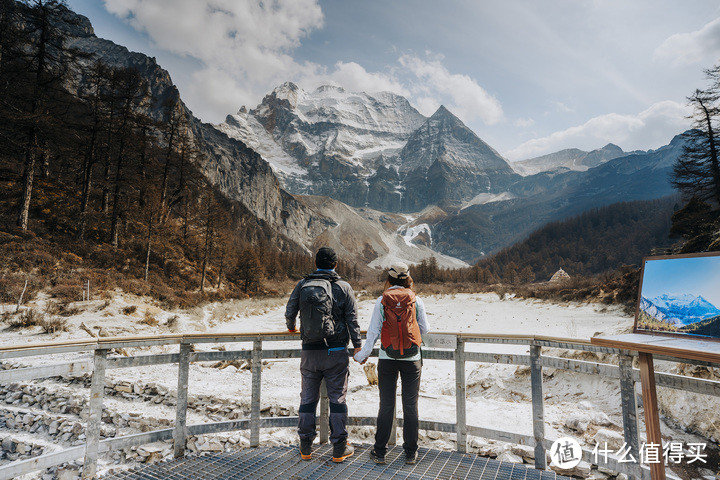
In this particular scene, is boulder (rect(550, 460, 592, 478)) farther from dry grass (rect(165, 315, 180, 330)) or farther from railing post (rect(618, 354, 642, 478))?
dry grass (rect(165, 315, 180, 330))

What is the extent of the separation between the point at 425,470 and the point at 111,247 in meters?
25.5

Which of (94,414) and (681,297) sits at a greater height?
(681,297)

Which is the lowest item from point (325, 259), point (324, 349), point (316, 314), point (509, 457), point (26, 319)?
point (509, 457)

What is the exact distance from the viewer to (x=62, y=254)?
18.1 m

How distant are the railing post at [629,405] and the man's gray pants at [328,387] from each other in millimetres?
2662

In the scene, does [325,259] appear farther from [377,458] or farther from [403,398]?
[377,458]

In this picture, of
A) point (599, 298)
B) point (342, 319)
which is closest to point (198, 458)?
point (342, 319)

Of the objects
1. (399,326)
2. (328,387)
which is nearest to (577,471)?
(399,326)

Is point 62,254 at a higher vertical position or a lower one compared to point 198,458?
higher

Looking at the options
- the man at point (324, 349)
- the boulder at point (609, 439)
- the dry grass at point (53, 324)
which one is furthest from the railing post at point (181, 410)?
the dry grass at point (53, 324)

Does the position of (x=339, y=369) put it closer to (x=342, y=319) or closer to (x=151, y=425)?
(x=342, y=319)

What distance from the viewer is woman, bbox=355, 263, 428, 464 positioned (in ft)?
12.3

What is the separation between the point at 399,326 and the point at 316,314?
937mm

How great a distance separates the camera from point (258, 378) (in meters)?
4.23
